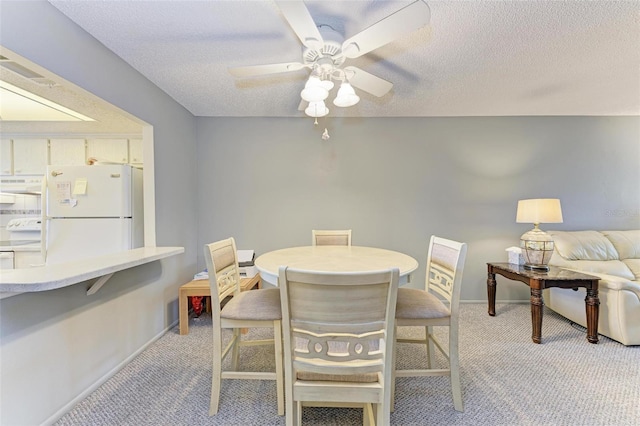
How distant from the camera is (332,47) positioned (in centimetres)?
152

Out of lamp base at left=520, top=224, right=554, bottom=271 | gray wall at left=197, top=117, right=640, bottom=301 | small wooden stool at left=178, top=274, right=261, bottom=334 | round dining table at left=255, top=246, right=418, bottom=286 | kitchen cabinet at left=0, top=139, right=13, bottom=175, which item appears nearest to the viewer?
round dining table at left=255, top=246, right=418, bottom=286

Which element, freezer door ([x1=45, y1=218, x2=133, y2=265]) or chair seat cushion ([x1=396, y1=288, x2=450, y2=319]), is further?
freezer door ([x1=45, y1=218, x2=133, y2=265])

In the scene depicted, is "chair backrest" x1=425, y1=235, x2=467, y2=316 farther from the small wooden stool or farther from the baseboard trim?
the baseboard trim

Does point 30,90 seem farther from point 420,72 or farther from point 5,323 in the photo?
point 420,72

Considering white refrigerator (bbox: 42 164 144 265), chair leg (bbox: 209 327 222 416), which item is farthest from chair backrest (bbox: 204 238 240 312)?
white refrigerator (bbox: 42 164 144 265)

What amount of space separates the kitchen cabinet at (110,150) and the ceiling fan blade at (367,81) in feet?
9.38

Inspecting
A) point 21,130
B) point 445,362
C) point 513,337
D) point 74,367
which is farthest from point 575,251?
point 21,130

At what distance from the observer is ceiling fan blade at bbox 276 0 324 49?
114 centimetres

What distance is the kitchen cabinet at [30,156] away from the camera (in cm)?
308

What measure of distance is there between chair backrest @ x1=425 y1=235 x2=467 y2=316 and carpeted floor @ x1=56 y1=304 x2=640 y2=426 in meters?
0.61

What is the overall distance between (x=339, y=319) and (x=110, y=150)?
3540 mm

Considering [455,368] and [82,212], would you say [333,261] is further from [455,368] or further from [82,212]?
[82,212]

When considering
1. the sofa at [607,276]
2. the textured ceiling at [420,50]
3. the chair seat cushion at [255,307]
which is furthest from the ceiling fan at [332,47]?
the sofa at [607,276]

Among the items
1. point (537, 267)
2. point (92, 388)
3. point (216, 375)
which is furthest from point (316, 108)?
point (537, 267)
